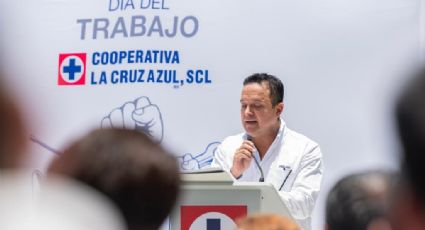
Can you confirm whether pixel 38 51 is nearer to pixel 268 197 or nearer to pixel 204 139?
pixel 204 139

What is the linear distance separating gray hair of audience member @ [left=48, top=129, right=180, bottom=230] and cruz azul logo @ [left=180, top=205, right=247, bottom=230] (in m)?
2.57

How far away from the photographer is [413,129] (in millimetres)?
955

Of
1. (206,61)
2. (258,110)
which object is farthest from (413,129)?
(206,61)

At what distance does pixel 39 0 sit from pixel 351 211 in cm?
540

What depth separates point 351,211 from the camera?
5.49ft

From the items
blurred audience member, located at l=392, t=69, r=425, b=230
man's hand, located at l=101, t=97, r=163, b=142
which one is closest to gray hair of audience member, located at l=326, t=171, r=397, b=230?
blurred audience member, located at l=392, t=69, r=425, b=230

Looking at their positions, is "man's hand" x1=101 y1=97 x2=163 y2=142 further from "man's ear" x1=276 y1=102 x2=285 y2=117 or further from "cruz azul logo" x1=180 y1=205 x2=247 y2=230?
"cruz azul logo" x1=180 y1=205 x2=247 y2=230

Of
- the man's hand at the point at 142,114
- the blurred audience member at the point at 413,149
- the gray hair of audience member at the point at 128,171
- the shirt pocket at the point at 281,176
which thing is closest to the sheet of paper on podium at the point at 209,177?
the shirt pocket at the point at 281,176

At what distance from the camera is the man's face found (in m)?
5.87

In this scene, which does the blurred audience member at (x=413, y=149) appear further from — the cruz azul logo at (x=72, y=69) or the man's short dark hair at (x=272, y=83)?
the cruz azul logo at (x=72, y=69)

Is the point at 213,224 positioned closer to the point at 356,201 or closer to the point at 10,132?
the point at 356,201

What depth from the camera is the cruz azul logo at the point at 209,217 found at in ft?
13.1

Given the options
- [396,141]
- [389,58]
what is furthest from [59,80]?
[396,141]

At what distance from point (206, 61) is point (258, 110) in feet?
2.32
